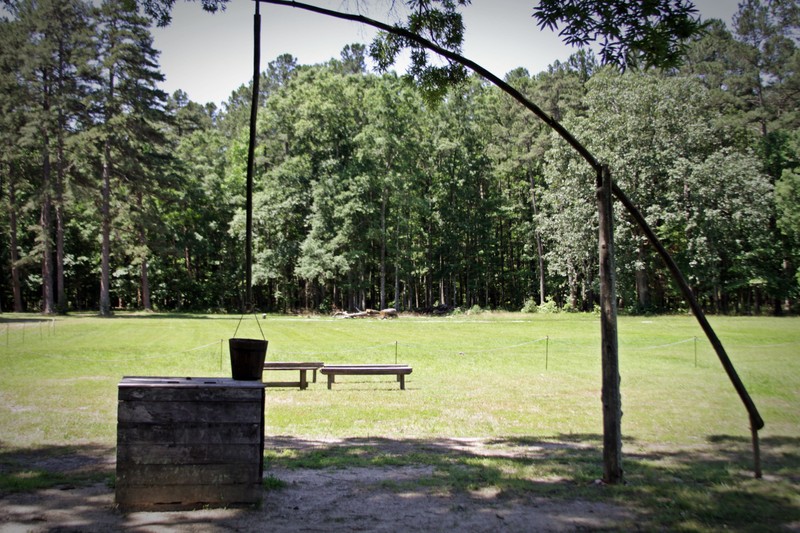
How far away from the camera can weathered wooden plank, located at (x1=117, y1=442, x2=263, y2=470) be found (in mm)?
4980

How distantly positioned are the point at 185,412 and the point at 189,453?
358 mm

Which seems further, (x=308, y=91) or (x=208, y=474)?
(x=308, y=91)

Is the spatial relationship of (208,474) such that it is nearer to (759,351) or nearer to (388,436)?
(388,436)

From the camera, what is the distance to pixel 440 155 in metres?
53.9

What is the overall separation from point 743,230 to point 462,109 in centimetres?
2556

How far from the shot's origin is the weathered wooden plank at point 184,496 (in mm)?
5012

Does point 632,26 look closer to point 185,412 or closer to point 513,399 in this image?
point 185,412

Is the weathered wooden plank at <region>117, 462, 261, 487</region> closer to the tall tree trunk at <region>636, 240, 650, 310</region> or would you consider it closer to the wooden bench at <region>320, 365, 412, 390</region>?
the wooden bench at <region>320, 365, 412, 390</region>

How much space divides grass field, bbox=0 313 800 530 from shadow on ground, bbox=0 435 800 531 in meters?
0.05

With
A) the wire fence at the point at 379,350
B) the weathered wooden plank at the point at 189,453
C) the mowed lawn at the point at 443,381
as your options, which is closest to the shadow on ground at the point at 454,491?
the weathered wooden plank at the point at 189,453

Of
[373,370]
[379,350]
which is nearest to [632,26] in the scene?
[373,370]

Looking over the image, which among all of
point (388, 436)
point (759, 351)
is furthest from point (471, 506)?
point (759, 351)

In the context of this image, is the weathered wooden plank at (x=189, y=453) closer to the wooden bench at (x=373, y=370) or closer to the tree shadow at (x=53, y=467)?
the tree shadow at (x=53, y=467)

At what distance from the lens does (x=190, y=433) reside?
5035mm
